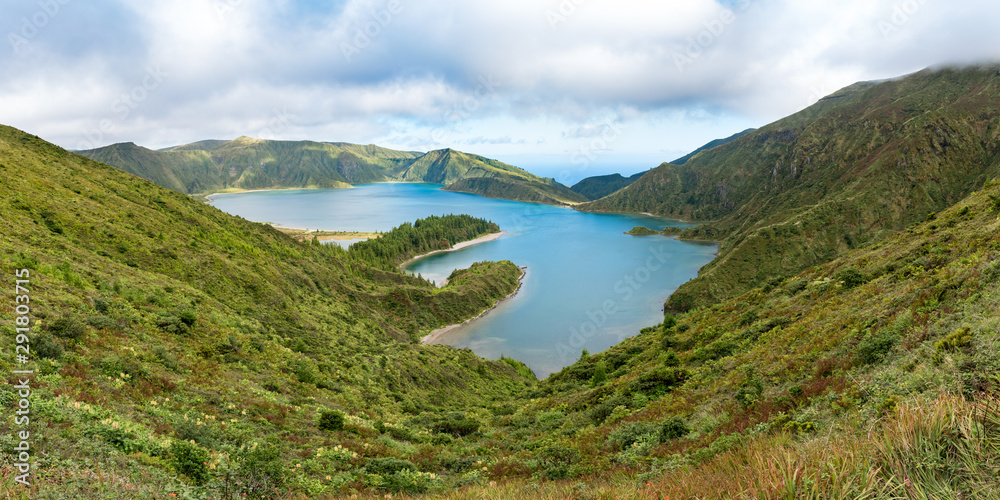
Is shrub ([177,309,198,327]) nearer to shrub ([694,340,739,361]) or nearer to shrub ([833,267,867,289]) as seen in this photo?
shrub ([694,340,739,361])

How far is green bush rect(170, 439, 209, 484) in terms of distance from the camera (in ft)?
33.5

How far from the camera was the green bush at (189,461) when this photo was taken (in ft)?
33.5

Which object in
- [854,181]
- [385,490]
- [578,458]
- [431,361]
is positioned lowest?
[431,361]

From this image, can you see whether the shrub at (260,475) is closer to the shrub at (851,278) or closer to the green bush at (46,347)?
the green bush at (46,347)

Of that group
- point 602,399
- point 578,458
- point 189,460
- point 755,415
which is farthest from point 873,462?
point 602,399

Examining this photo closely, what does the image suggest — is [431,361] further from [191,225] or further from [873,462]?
[873,462]

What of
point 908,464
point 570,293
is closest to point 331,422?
point 908,464

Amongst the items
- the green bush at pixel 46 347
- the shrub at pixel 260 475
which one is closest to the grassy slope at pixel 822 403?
the shrub at pixel 260 475

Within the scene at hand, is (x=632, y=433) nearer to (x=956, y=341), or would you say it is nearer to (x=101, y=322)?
(x=956, y=341)

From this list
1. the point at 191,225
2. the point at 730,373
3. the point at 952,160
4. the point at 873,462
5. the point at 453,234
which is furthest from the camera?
the point at 453,234

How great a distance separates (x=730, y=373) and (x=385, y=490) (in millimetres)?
17800

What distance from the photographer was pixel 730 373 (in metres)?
21.2

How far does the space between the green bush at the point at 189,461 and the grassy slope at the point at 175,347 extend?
0.91ft

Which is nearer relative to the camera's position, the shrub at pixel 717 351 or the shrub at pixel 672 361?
the shrub at pixel 717 351
